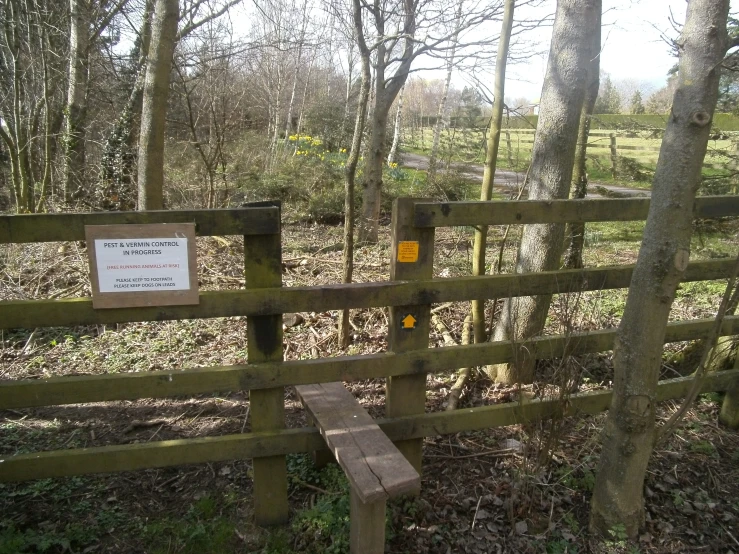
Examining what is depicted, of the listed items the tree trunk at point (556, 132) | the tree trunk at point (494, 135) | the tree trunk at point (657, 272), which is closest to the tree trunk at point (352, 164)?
the tree trunk at point (494, 135)

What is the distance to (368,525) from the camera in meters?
2.44

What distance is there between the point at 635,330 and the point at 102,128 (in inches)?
547

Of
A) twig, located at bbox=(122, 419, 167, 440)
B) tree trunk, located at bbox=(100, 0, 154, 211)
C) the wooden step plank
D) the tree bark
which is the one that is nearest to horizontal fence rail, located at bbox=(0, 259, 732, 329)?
the wooden step plank

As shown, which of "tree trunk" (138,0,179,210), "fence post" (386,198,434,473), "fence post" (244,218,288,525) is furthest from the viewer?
"tree trunk" (138,0,179,210)

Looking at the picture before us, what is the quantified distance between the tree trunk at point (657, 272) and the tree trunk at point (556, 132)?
4.25 feet

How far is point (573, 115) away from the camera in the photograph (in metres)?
4.05

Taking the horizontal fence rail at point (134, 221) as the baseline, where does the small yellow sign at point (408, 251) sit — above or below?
below

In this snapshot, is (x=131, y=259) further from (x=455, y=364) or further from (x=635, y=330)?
(x=635, y=330)

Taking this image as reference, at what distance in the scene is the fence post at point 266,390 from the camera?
2666 millimetres

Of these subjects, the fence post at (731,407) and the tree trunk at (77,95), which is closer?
the fence post at (731,407)

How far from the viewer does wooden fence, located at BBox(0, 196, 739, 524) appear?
2.51 metres

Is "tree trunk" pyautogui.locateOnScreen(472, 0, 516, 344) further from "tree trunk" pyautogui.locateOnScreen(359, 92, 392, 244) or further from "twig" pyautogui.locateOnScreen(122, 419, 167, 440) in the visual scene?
"tree trunk" pyautogui.locateOnScreen(359, 92, 392, 244)

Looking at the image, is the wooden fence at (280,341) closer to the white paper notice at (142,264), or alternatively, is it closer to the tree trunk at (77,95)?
the white paper notice at (142,264)

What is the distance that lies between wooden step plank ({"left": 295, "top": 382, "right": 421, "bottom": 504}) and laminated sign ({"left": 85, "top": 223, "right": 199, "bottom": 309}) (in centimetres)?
101
